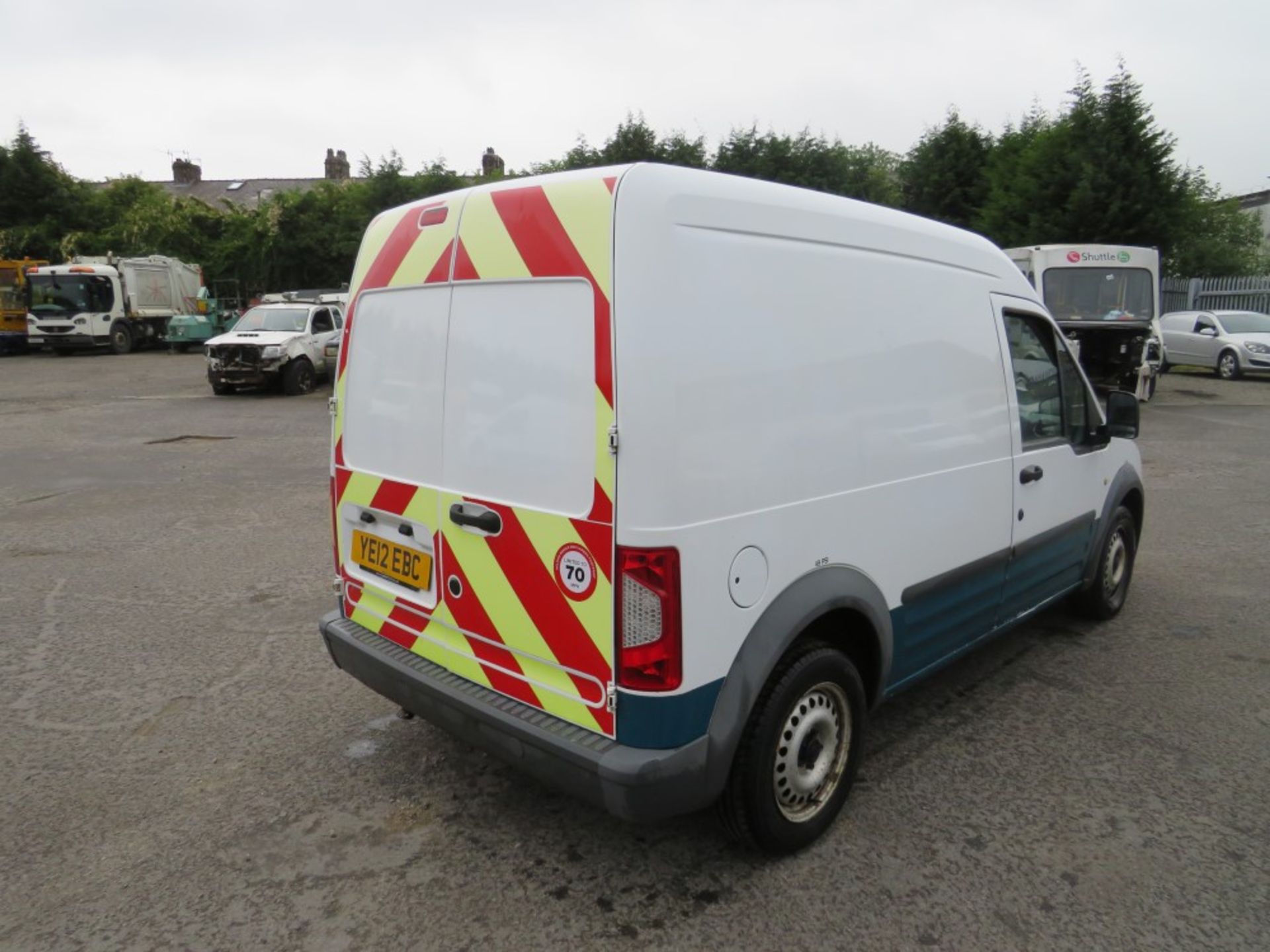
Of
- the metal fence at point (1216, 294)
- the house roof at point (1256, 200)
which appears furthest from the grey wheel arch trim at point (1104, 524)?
the house roof at point (1256, 200)

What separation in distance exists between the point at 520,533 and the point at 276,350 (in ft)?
53.2

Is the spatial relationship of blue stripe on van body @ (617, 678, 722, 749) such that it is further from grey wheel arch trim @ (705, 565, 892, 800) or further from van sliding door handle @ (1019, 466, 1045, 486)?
van sliding door handle @ (1019, 466, 1045, 486)

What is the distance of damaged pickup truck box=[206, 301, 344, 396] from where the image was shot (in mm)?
17109

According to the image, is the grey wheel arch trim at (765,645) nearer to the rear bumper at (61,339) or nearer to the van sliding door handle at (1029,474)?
the van sliding door handle at (1029,474)

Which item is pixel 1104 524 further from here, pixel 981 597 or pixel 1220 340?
pixel 1220 340

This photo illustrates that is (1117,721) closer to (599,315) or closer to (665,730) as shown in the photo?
(665,730)

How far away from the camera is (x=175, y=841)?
300 cm

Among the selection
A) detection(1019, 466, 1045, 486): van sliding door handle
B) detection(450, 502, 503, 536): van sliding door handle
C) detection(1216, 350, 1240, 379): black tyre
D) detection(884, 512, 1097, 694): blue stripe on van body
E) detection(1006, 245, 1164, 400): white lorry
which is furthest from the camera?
detection(1216, 350, 1240, 379): black tyre

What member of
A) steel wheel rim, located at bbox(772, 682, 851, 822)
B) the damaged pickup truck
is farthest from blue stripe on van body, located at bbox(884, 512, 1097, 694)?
the damaged pickup truck

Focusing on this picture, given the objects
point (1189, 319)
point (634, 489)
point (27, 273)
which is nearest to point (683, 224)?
point (634, 489)

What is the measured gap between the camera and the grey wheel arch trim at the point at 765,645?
2523 mm

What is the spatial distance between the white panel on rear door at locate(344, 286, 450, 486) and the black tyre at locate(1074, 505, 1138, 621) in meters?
3.69

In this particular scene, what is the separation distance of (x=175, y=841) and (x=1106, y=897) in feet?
9.93

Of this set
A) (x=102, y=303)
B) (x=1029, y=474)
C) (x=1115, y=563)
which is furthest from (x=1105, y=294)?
(x=102, y=303)
